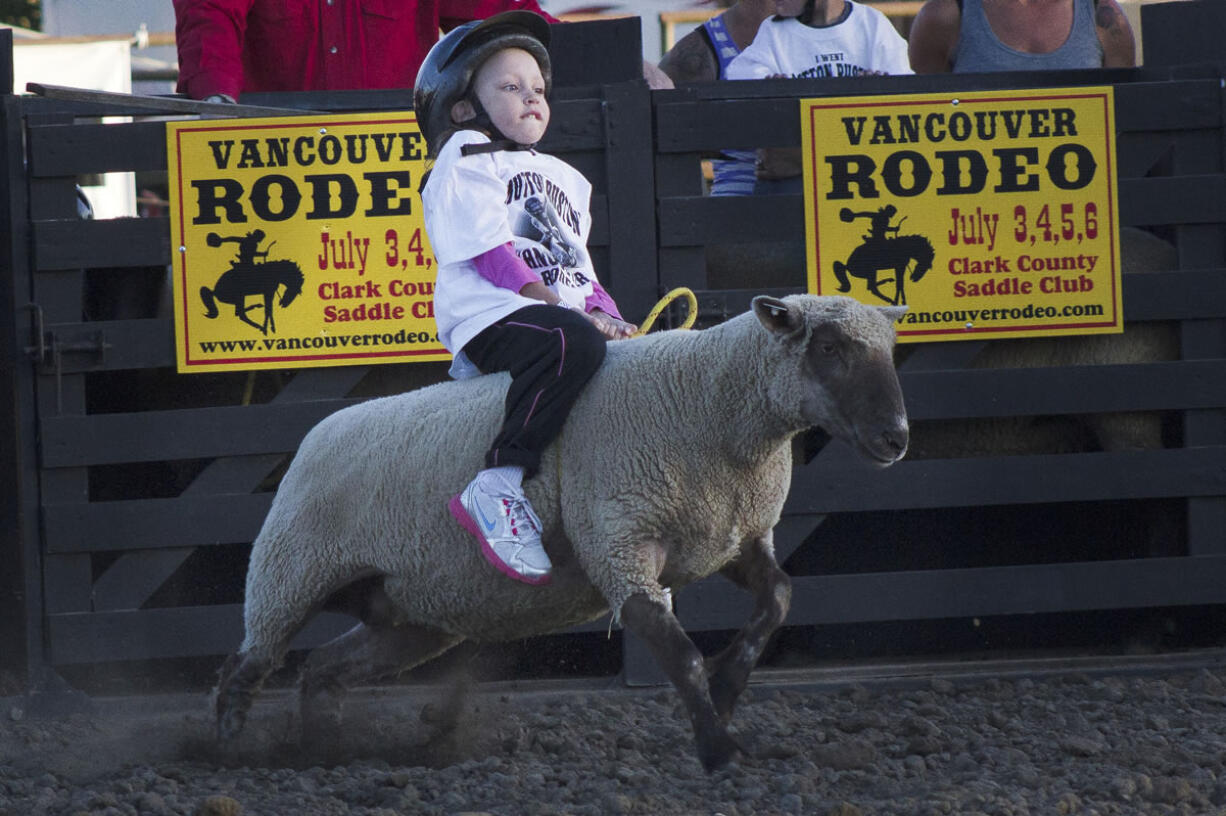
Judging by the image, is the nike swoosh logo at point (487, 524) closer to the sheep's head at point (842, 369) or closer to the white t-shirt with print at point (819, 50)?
the sheep's head at point (842, 369)

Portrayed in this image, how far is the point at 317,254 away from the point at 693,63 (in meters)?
1.87

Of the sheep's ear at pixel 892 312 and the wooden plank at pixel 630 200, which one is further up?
the wooden plank at pixel 630 200

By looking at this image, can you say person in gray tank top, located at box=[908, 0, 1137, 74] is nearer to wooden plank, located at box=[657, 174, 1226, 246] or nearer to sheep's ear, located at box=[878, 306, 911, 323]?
wooden plank, located at box=[657, 174, 1226, 246]

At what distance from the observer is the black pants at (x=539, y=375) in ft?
14.0

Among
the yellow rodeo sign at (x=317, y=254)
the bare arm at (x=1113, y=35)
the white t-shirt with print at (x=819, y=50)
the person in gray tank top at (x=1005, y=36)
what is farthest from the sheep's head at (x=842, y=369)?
the bare arm at (x=1113, y=35)

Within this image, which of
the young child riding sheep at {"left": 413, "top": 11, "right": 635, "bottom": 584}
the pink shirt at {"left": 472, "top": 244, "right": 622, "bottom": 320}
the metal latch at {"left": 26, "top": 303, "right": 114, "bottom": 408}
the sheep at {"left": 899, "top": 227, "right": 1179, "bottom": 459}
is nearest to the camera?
the young child riding sheep at {"left": 413, "top": 11, "right": 635, "bottom": 584}

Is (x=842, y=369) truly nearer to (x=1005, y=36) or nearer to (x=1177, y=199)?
(x=1177, y=199)

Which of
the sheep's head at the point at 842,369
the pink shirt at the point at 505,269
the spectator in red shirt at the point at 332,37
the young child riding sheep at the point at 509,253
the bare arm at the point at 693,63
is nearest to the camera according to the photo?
the sheep's head at the point at 842,369

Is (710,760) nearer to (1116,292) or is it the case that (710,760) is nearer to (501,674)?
(501,674)

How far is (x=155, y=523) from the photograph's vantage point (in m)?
5.96

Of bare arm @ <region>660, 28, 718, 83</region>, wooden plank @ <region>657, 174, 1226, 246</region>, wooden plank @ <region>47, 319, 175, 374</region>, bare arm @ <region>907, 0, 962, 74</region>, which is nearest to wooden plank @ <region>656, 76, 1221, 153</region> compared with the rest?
wooden plank @ <region>657, 174, 1226, 246</region>

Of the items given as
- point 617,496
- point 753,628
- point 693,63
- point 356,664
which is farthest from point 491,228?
point 693,63

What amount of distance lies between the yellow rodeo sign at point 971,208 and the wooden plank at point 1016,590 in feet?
2.94

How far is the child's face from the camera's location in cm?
449
